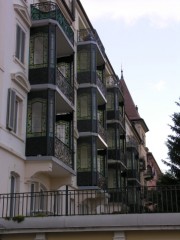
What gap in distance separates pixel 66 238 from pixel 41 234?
0.83m

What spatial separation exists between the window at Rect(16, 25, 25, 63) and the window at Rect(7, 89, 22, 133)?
2.05 m

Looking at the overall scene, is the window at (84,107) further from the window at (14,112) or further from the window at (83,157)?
the window at (14,112)

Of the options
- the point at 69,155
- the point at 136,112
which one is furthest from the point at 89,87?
the point at 136,112

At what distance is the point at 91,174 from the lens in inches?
1169

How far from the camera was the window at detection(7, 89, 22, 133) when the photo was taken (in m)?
20.7

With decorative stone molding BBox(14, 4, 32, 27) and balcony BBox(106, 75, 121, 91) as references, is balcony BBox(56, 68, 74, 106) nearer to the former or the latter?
decorative stone molding BBox(14, 4, 32, 27)

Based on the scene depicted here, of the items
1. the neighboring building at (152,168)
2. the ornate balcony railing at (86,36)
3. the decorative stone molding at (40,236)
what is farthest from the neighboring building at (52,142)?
the neighboring building at (152,168)

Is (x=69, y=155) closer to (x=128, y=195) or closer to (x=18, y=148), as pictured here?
(x=18, y=148)

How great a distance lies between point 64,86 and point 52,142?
163 inches

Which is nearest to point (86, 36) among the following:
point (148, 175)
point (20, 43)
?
point (20, 43)

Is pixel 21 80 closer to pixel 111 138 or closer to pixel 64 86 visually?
pixel 64 86

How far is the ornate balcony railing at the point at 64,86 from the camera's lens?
80.9 feet

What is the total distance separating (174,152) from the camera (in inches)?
1433

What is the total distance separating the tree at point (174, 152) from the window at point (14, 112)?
16.7 meters
